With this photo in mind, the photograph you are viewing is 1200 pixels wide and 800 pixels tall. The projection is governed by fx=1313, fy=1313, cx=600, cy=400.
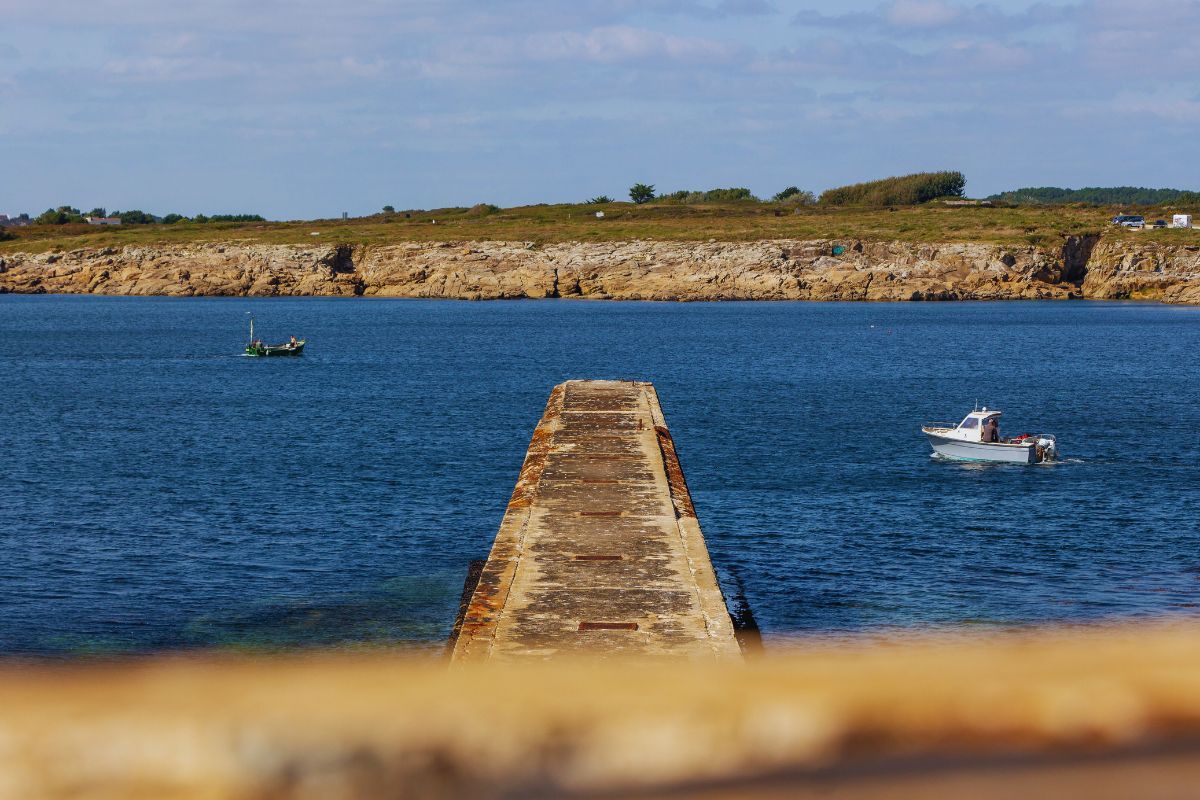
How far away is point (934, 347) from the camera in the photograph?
4365 inches

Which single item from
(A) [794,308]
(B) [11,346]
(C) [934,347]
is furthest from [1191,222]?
(B) [11,346]

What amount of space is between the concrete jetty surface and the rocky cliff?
150237 millimetres

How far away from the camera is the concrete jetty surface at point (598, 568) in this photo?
1623 cm

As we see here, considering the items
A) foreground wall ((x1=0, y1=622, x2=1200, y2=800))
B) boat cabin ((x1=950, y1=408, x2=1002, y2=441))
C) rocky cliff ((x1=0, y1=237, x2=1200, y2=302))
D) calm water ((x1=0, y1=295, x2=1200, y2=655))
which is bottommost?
calm water ((x1=0, y1=295, x2=1200, y2=655))

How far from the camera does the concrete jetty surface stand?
1623 cm

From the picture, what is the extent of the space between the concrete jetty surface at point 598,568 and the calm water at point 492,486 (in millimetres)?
4290

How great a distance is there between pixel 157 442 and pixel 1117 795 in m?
58.6

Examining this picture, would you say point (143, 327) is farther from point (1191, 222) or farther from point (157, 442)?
point (1191, 222)

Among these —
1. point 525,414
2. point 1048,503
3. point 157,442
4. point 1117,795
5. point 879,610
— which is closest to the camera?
point 1117,795

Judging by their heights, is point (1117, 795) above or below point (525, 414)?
above

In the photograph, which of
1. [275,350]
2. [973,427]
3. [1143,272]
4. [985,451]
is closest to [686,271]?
[1143,272]

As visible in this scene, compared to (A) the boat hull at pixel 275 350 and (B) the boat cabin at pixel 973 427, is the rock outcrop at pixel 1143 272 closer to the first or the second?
(A) the boat hull at pixel 275 350

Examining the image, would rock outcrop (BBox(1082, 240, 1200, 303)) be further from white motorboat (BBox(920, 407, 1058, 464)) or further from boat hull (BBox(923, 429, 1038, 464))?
boat hull (BBox(923, 429, 1038, 464))

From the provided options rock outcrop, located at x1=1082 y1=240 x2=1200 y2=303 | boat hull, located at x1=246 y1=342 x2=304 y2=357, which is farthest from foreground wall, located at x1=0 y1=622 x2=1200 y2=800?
rock outcrop, located at x1=1082 y1=240 x2=1200 y2=303
